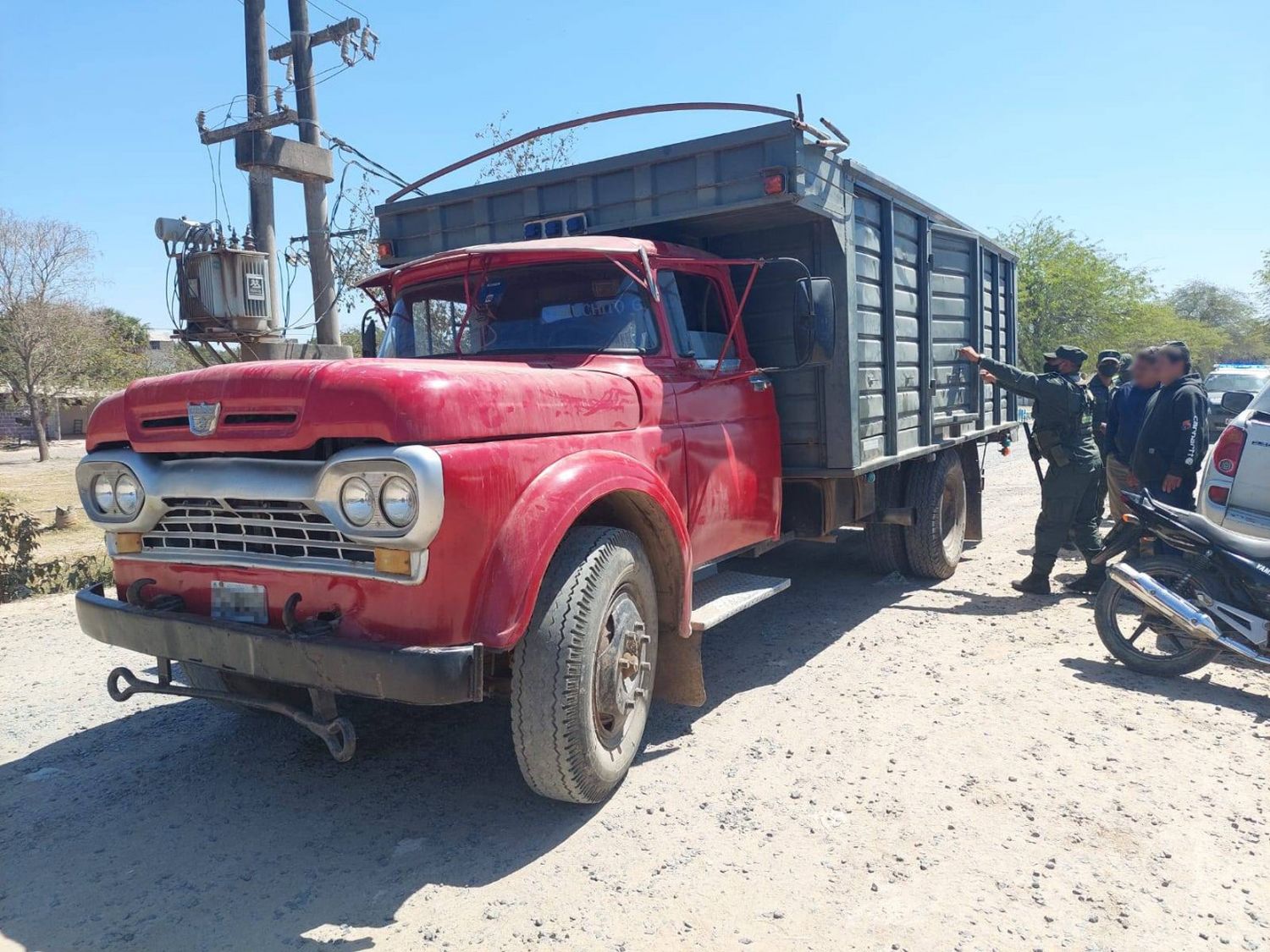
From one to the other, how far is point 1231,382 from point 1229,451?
14.5 meters

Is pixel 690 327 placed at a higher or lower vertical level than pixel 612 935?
higher

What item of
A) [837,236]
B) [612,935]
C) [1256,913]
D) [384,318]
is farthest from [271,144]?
[1256,913]

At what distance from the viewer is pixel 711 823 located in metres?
3.35

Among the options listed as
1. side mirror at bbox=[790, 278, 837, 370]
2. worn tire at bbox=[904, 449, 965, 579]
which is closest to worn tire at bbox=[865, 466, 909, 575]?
worn tire at bbox=[904, 449, 965, 579]

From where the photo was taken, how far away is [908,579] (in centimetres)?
735

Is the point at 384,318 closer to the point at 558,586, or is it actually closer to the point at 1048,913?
the point at 558,586

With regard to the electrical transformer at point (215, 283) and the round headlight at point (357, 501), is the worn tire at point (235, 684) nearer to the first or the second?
the round headlight at point (357, 501)

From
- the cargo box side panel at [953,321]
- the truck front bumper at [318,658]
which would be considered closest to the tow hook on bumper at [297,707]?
the truck front bumper at [318,658]

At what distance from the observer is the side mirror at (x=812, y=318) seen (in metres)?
4.34

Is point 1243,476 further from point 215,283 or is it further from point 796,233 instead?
point 215,283

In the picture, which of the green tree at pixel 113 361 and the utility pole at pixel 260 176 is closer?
the utility pole at pixel 260 176

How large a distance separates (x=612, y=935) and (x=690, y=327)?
2.91 m

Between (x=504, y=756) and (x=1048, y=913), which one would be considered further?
(x=504, y=756)

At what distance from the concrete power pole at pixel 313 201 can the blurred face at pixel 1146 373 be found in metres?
9.18
